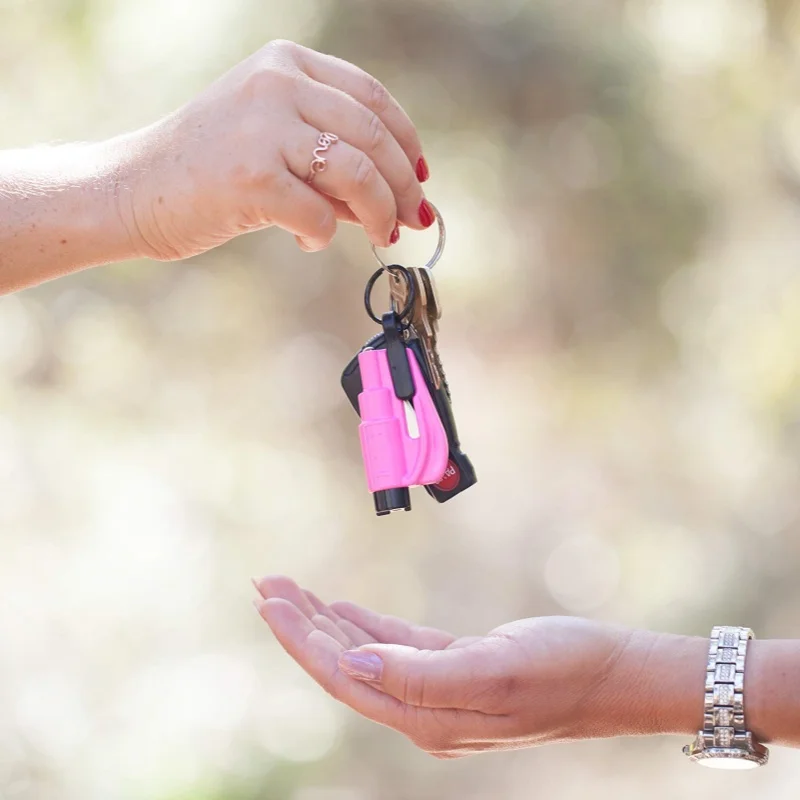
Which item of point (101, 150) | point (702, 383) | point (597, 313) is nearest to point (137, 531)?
point (597, 313)

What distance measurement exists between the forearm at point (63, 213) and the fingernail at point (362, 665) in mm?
567

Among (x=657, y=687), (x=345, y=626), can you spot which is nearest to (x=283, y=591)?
(x=345, y=626)

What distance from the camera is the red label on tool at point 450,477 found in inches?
51.9

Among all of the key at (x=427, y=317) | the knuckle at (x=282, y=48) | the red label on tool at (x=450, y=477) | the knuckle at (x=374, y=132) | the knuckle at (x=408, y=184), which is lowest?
the red label on tool at (x=450, y=477)

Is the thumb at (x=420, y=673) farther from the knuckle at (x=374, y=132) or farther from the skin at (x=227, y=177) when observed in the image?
the knuckle at (x=374, y=132)

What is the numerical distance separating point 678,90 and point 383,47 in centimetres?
106

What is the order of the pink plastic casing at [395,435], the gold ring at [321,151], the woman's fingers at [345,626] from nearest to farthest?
1. the gold ring at [321,151]
2. the pink plastic casing at [395,435]
3. the woman's fingers at [345,626]

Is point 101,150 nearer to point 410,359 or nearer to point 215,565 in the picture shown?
point 410,359

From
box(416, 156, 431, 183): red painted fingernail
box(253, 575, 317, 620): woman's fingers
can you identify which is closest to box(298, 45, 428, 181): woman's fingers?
box(416, 156, 431, 183): red painted fingernail

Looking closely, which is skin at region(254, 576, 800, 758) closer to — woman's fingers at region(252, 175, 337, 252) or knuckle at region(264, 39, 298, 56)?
woman's fingers at region(252, 175, 337, 252)

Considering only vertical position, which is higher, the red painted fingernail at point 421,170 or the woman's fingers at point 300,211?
the red painted fingernail at point 421,170

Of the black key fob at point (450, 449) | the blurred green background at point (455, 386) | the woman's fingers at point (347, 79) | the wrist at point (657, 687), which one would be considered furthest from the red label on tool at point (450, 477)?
the blurred green background at point (455, 386)

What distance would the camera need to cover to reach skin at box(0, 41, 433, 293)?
1190 mm

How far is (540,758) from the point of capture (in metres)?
3.80
